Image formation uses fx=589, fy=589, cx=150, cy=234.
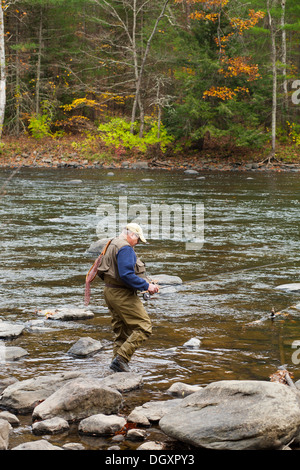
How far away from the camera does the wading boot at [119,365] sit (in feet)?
16.3

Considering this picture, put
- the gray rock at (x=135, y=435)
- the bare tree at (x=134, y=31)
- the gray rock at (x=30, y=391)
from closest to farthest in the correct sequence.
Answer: the gray rock at (x=135, y=435), the gray rock at (x=30, y=391), the bare tree at (x=134, y=31)

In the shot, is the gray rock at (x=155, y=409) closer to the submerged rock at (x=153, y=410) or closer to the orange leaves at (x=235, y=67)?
the submerged rock at (x=153, y=410)

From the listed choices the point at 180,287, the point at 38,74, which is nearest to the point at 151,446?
the point at 180,287

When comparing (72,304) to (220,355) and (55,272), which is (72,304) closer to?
(55,272)

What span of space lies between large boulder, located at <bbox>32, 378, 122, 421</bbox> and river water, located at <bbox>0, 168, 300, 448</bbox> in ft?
0.67

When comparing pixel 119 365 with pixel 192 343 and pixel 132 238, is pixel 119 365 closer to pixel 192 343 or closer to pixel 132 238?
pixel 192 343

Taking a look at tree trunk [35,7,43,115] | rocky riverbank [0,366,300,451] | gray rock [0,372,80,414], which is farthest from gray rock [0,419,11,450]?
tree trunk [35,7,43,115]

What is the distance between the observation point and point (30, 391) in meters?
4.33

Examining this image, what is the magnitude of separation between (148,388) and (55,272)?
4218mm

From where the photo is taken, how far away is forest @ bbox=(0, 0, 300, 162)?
2750cm

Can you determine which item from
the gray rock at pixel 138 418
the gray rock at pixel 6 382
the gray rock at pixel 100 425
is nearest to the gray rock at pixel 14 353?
the gray rock at pixel 6 382

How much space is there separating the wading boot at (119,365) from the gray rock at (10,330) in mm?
1279

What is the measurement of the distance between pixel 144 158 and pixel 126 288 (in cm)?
2470

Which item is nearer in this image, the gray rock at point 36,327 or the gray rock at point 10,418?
the gray rock at point 10,418
